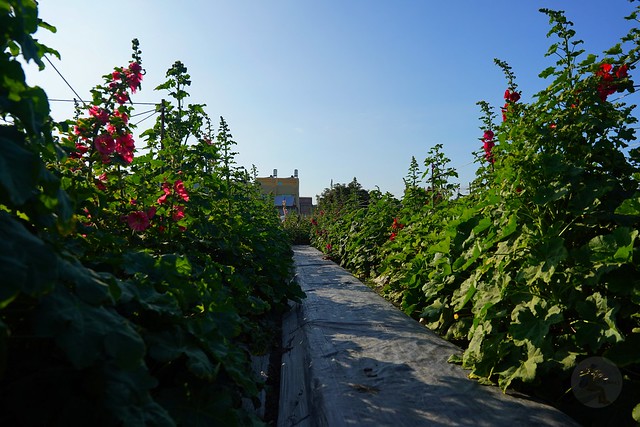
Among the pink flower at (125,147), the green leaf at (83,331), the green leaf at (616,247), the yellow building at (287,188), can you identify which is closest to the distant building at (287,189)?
the yellow building at (287,188)

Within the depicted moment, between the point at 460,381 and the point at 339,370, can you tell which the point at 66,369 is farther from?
the point at 460,381

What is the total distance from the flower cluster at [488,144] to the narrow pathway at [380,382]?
1.60m

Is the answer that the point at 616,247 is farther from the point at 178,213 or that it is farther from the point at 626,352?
the point at 178,213

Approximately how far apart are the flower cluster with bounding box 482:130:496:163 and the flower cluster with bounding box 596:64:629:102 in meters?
1.16

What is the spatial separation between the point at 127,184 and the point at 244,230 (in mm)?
1943

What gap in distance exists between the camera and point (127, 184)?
3.41 m

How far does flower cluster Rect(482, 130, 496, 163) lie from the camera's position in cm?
398

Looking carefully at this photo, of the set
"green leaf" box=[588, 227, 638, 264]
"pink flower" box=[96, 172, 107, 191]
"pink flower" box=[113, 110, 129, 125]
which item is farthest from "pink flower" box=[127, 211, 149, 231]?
"green leaf" box=[588, 227, 638, 264]

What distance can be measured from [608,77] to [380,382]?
2.30 meters

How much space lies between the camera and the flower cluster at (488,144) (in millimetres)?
3982

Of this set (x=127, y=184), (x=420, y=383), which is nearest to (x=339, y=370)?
(x=420, y=383)

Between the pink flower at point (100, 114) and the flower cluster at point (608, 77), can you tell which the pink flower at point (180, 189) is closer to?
the pink flower at point (100, 114)

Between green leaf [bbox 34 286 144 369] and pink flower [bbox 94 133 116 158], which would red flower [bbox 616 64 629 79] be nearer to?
green leaf [bbox 34 286 144 369]

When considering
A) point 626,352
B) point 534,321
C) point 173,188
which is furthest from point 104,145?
point 626,352
